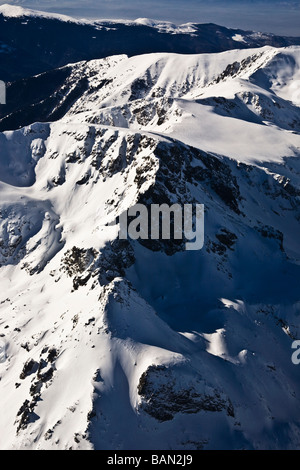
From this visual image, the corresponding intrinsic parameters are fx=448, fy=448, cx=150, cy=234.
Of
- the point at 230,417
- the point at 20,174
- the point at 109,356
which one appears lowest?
the point at 20,174

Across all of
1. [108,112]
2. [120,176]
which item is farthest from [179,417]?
[108,112]

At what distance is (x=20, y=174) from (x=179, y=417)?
85090 millimetres

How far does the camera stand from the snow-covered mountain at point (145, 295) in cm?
4791

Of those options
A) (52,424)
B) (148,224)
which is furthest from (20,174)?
(52,424)

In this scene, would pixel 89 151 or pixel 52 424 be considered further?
pixel 89 151

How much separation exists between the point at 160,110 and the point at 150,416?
354ft

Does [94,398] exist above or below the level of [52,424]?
above

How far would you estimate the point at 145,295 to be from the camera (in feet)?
216

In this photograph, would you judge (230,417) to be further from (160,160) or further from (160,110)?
(160,110)

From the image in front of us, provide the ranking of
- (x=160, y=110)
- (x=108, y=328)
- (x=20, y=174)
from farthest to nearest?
(x=160, y=110) < (x=20, y=174) < (x=108, y=328)

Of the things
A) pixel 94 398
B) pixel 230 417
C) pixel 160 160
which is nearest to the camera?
pixel 94 398

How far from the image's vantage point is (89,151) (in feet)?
337

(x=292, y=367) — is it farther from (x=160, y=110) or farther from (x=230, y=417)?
(x=160, y=110)

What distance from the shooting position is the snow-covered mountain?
157ft
